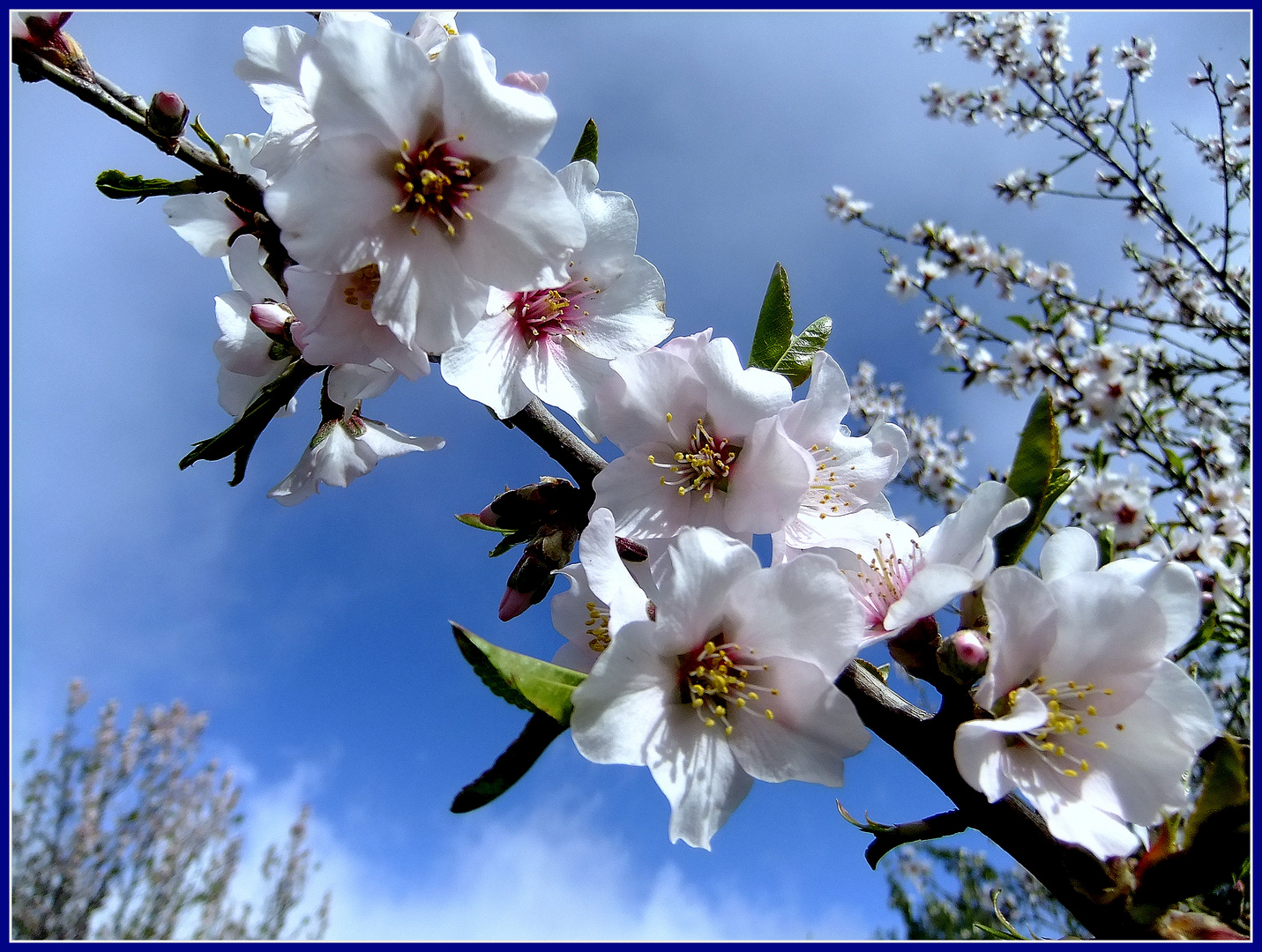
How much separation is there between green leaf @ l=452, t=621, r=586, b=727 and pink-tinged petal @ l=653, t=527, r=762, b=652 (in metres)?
0.11

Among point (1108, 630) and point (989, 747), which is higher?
point (1108, 630)

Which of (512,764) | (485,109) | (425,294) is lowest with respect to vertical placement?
(512,764)

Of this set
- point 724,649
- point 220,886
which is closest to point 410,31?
point 724,649

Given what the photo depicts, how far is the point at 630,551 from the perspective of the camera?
2.90 ft

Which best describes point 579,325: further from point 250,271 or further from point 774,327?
point 250,271

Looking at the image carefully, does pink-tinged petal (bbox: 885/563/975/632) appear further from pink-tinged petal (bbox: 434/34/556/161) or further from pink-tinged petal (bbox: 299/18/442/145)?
pink-tinged petal (bbox: 299/18/442/145)

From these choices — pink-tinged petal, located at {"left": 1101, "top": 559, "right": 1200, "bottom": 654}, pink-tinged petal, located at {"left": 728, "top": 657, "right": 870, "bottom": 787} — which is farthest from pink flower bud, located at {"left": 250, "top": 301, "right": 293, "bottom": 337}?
pink-tinged petal, located at {"left": 1101, "top": 559, "right": 1200, "bottom": 654}

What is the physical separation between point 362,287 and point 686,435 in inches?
16.3

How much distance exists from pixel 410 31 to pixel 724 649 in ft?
2.79

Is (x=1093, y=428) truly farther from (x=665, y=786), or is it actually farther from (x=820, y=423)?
(x=665, y=786)

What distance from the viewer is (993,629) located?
0.74 meters

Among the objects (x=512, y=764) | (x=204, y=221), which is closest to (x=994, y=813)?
(x=512, y=764)

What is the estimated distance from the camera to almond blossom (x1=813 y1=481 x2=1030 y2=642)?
77 centimetres

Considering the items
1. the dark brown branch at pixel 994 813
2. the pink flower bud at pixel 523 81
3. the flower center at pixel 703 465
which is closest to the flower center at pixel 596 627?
the flower center at pixel 703 465
